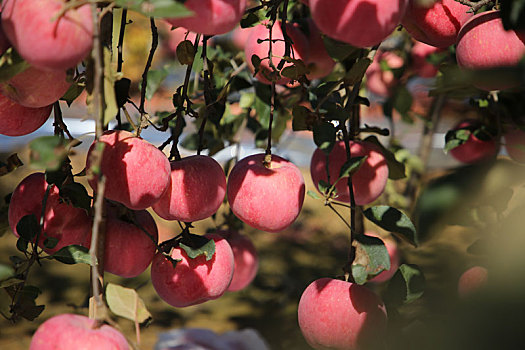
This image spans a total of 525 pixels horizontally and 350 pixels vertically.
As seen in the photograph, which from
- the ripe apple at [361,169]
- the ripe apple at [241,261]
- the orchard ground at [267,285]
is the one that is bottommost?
the orchard ground at [267,285]

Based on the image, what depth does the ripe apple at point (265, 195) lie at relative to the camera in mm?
527

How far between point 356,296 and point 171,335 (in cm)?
83

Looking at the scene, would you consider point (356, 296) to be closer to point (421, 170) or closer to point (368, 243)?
point (368, 243)

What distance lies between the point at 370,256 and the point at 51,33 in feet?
1.01

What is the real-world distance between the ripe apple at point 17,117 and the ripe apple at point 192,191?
12 centimetres

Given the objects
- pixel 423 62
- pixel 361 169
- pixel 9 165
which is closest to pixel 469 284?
pixel 361 169

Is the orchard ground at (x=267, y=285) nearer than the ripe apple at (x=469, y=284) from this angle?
No

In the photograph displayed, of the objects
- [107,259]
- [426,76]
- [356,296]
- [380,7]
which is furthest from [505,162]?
[426,76]

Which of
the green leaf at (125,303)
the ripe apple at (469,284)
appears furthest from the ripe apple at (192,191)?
the ripe apple at (469,284)

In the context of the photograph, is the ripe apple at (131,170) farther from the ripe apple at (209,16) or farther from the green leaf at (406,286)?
the green leaf at (406,286)

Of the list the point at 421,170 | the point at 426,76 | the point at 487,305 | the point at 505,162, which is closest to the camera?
the point at 487,305

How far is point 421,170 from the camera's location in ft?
3.76

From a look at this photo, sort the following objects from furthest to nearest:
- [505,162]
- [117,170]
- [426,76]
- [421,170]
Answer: [421,170], [426,76], [117,170], [505,162]

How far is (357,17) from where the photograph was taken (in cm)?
36
